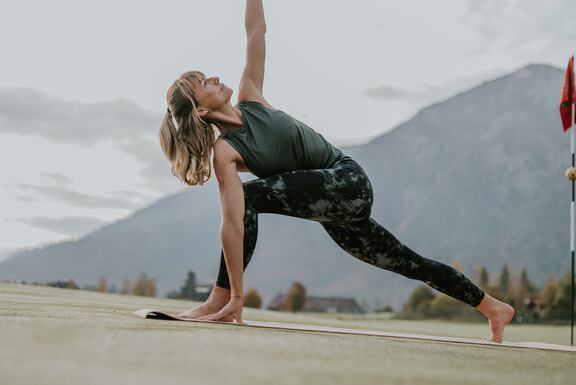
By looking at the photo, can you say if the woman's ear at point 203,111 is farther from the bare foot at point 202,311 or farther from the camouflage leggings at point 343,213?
the bare foot at point 202,311

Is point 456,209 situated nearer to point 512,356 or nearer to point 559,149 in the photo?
point 559,149

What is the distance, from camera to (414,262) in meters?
3.96

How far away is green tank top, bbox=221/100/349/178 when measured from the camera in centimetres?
368

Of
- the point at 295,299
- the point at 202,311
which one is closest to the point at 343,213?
the point at 202,311

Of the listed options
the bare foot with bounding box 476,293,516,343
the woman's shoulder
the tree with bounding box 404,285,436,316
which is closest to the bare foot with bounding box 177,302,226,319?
the woman's shoulder

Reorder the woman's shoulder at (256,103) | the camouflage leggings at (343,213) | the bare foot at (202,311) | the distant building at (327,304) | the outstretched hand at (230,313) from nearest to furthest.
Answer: the outstretched hand at (230,313) → the bare foot at (202,311) → the camouflage leggings at (343,213) → the woman's shoulder at (256,103) → the distant building at (327,304)

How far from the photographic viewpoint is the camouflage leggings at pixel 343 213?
359cm

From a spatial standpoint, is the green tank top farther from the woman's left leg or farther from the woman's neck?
the woman's left leg

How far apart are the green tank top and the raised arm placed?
0.09 meters

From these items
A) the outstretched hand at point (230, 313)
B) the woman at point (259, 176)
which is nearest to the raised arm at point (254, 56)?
the woman at point (259, 176)

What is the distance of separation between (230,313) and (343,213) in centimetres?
85

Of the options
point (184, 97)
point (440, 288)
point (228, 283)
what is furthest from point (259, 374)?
point (440, 288)

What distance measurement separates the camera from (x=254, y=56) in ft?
13.1

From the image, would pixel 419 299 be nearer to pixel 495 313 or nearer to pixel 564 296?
pixel 564 296
